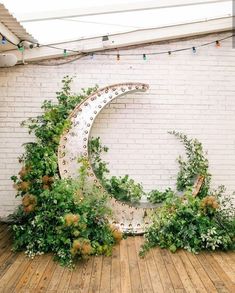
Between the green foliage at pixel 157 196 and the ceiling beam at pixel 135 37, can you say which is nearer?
the ceiling beam at pixel 135 37

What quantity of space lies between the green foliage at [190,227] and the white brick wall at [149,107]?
0.73 meters

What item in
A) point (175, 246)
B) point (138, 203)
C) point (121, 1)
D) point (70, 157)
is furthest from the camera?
point (138, 203)

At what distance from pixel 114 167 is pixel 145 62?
1597mm

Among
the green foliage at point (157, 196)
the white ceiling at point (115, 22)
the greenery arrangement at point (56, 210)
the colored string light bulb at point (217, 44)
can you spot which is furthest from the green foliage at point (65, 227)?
the colored string light bulb at point (217, 44)

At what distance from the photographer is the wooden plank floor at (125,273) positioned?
325 centimetres

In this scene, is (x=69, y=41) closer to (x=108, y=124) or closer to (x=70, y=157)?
(x=108, y=124)

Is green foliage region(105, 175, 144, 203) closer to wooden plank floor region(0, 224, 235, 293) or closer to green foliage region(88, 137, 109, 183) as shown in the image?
green foliage region(88, 137, 109, 183)

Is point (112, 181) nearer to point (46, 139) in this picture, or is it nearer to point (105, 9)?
point (46, 139)

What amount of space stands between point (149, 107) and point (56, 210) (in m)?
2.07

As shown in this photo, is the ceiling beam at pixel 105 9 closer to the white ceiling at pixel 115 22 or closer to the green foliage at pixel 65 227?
the white ceiling at pixel 115 22

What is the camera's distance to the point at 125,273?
357cm

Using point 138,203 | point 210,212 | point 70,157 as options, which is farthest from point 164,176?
point 70,157

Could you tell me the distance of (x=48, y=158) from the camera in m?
4.45

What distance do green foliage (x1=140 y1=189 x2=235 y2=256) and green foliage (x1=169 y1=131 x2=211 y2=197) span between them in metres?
0.43
